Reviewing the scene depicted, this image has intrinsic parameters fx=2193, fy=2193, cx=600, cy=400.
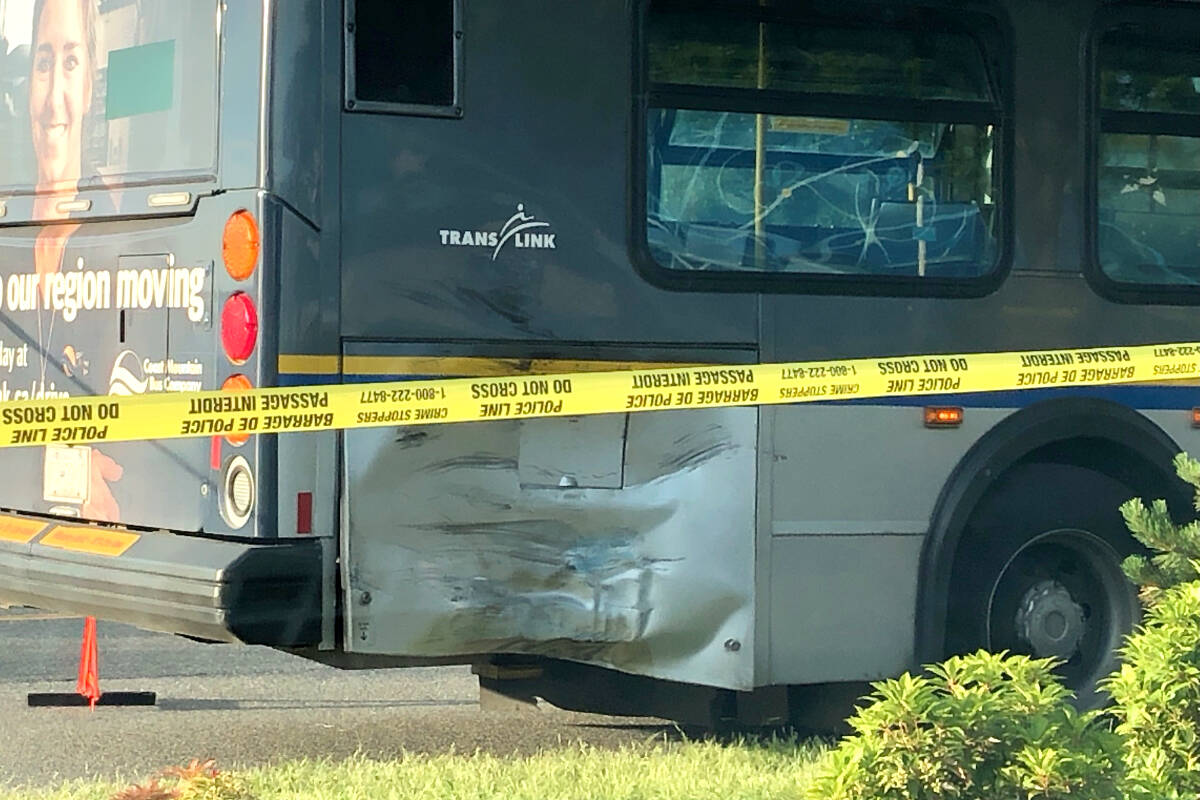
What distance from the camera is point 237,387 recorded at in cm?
621

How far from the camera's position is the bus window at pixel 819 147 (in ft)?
22.2

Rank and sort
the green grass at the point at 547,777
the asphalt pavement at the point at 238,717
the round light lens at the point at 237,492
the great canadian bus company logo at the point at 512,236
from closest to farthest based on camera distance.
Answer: the green grass at the point at 547,777 → the round light lens at the point at 237,492 → the great canadian bus company logo at the point at 512,236 → the asphalt pavement at the point at 238,717

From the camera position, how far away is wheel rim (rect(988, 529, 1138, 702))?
24.2 feet

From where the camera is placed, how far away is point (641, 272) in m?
6.66

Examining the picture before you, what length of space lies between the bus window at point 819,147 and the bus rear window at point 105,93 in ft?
4.51

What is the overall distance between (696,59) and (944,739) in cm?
305

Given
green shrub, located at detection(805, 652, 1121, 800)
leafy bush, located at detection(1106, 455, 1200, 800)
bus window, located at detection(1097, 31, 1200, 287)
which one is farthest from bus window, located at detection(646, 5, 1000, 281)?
green shrub, located at detection(805, 652, 1121, 800)

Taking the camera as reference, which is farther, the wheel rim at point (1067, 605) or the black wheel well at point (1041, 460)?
the wheel rim at point (1067, 605)

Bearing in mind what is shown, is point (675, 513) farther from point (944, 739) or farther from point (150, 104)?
point (944, 739)

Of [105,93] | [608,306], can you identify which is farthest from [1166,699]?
[105,93]

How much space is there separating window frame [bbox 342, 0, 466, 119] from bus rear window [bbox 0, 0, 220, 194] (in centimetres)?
40

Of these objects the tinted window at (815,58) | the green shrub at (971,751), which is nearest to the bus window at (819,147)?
the tinted window at (815,58)

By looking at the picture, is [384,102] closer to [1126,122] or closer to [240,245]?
[240,245]

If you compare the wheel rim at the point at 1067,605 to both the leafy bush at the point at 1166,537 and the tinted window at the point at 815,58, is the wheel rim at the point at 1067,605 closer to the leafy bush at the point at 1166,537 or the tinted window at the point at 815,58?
the leafy bush at the point at 1166,537
